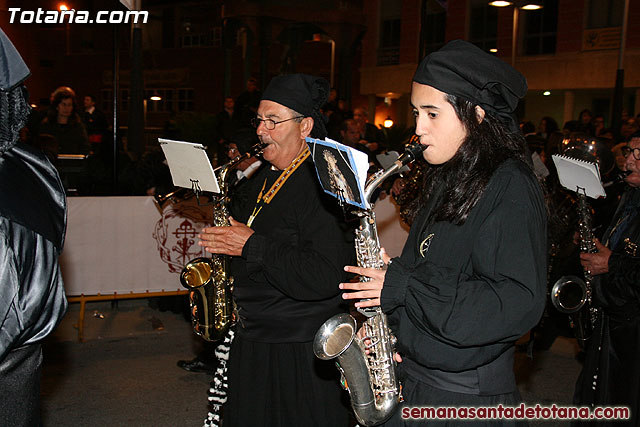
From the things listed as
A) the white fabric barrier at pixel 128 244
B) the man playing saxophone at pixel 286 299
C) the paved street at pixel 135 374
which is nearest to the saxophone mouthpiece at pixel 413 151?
the man playing saxophone at pixel 286 299

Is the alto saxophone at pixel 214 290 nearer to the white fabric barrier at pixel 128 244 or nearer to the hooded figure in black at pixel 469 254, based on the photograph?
the hooded figure in black at pixel 469 254

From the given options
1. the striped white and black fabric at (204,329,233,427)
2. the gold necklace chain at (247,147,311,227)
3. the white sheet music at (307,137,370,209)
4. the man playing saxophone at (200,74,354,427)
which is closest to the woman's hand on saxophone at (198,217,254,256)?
the man playing saxophone at (200,74,354,427)

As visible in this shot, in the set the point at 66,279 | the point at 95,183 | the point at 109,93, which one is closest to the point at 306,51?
the point at 109,93

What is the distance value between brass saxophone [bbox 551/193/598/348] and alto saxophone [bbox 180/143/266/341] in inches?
96.1

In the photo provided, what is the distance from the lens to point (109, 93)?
118ft

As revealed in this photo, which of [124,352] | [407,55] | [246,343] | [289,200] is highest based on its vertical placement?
[407,55]

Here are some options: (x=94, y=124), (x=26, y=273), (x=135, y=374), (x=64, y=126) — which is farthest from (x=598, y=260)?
(x=94, y=124)

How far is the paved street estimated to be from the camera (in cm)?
530

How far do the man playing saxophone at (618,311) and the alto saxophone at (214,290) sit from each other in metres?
2.28

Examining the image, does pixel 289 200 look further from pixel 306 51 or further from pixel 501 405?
pixel 306 51

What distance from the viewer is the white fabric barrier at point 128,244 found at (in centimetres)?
709

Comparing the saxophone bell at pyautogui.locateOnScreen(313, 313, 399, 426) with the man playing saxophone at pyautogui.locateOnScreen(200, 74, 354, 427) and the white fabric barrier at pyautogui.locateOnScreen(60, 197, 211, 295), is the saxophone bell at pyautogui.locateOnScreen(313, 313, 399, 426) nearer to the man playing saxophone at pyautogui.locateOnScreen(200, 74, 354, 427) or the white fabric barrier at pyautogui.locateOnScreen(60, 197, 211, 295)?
the man playing saxophone at pyautogui.locateOnScreen(200, 74, 354, 427)

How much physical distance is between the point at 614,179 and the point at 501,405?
6145 millimetres

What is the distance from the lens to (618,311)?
13.1 feet
